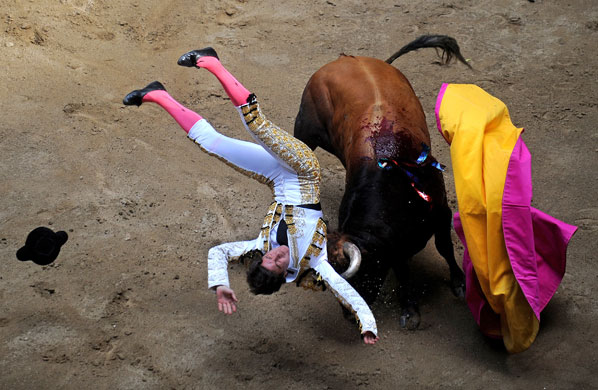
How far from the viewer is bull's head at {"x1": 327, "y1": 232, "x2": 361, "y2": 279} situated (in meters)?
4.00

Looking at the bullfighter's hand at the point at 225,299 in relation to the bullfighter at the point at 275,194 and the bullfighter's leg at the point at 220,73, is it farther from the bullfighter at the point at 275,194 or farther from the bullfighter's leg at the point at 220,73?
the bullfighter's leg at the point at 220,73

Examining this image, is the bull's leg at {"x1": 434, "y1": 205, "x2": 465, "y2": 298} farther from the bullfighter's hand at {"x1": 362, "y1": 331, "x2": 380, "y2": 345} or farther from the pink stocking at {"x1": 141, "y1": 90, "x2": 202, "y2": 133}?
the pink stocking at {"x1": 141, "y1": 90, "x2": 202, "y2": 133}

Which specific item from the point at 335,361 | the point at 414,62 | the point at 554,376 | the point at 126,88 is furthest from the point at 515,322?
the point at 126,88

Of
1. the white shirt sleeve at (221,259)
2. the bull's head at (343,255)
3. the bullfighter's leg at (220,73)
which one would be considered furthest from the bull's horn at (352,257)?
the bullfighter's leg at (220,73)

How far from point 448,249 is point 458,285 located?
276 mm

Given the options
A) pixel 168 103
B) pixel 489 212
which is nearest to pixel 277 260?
pixel 168 103

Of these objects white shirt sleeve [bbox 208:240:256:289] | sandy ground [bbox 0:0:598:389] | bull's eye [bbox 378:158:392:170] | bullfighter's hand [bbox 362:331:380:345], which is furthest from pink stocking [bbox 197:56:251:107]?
sandy ground [bbox 0:0:598:389]

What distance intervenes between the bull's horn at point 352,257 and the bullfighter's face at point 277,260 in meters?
0.37

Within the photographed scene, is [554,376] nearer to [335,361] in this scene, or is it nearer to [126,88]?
[335,361]

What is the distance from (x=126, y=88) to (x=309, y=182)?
3.56 meters

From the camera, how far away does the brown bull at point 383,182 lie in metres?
4.41

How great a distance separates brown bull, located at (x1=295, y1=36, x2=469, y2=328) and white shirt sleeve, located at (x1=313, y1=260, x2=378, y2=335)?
0.21 meters

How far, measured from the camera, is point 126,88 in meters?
6.97

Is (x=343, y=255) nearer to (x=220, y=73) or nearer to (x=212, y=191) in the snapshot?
(x=220, y=73)
